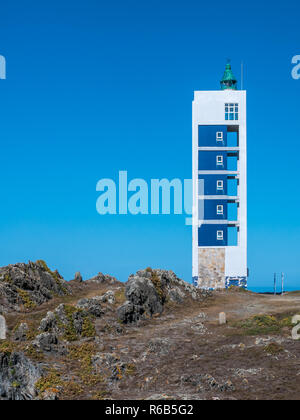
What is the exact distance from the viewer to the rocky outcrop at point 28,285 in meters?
42.2

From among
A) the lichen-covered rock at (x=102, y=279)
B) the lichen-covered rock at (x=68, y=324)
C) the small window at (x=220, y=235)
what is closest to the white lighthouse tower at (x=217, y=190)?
the small window at (x=220, y=235)

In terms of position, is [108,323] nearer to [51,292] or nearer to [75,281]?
[51,292]

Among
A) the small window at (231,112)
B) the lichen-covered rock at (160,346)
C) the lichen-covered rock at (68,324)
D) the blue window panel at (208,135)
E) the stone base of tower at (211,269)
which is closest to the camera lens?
the lichen-covered rock at (160,346)

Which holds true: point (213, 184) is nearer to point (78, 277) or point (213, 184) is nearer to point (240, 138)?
point (240, 138)

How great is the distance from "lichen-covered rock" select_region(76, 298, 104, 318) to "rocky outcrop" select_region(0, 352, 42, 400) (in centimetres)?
1200

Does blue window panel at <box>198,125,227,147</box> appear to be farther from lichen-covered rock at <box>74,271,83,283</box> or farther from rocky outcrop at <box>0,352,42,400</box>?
rocky outcrop at <box>0,352,42,400</box>

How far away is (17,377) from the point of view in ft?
82.1

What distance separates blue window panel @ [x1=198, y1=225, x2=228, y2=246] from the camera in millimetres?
70562

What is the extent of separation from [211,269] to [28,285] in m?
33.3

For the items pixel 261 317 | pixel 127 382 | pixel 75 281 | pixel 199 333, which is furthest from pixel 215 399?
pixel 75 281

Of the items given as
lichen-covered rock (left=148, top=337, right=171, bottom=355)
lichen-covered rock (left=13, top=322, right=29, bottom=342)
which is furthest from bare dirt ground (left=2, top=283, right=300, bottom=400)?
lichen-covered rock (left=13, top=322, right=29, bottom=342)

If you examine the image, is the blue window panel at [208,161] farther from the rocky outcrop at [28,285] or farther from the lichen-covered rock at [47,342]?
the lichen-covered rock at [47,342]

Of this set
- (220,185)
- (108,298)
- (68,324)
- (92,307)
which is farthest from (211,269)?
(68,324)

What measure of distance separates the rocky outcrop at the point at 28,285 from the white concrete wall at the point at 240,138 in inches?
1114
